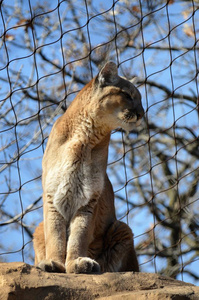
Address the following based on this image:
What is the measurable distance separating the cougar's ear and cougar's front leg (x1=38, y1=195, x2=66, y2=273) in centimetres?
95

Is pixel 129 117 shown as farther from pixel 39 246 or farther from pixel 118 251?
pixel 39 246

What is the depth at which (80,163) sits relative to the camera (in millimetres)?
4309

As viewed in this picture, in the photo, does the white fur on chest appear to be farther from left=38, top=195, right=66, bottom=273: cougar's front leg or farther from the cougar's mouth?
the cougar's mouth

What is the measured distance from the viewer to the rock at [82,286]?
3.22 metres

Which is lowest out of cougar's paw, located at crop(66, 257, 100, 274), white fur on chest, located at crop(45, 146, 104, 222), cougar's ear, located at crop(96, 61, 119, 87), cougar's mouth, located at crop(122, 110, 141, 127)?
cougar's paw, located at crop(66, 257, 100, 274)

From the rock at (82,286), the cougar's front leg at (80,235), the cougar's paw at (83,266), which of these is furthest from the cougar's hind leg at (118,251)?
the rock at (82,286)

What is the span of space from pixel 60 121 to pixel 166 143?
4.37 metres

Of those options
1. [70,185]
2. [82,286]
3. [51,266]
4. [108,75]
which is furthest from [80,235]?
[108,75]

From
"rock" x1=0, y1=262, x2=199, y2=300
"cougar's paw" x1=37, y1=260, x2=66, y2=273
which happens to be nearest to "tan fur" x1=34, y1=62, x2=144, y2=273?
"cougar's paw" x1=37, y1=260, x2=66, y2=273

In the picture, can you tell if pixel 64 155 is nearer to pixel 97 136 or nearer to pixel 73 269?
pixel 97 136

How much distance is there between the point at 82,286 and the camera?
3344mm

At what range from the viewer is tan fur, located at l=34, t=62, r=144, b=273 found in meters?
4.17

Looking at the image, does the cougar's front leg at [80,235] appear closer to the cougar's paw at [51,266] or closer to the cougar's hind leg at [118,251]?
the cougar's paw at [51,266]

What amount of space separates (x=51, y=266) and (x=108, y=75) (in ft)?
5.03
